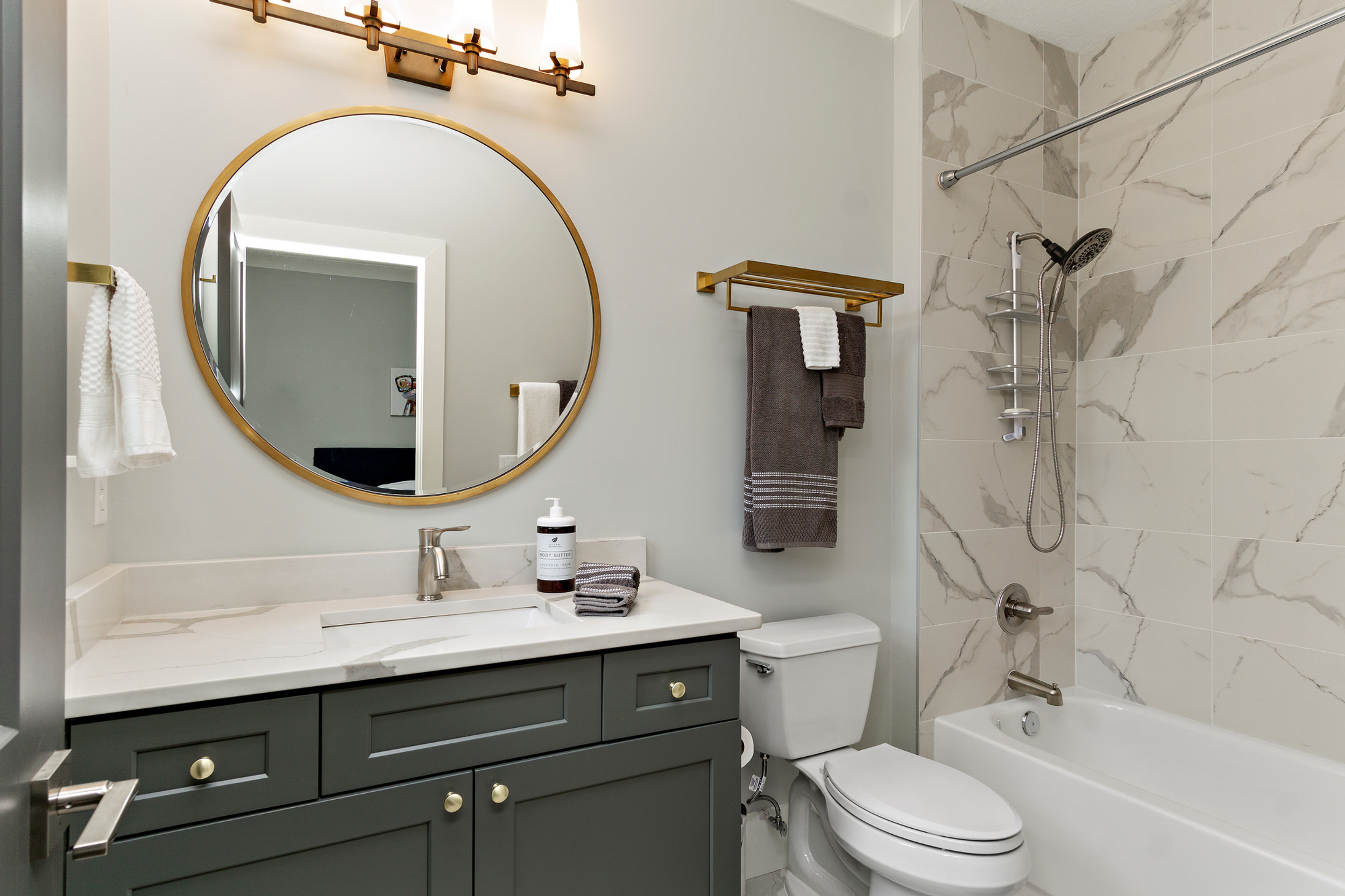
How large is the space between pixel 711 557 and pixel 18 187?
1.67 metres

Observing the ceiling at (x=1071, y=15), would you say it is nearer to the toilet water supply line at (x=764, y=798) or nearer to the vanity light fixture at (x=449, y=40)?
the vanity light fixture at (x=449, y=40)

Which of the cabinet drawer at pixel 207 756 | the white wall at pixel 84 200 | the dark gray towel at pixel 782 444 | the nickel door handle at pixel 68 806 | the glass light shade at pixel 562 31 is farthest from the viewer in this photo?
the dark gray towel at pixel 782 444

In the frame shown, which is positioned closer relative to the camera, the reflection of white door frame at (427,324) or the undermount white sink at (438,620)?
the undermount white sink at (438,620)

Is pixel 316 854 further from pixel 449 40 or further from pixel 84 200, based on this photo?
pixel 449 40

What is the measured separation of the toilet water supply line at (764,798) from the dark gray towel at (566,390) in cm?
102

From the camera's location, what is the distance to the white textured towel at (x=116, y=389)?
41.8 inches

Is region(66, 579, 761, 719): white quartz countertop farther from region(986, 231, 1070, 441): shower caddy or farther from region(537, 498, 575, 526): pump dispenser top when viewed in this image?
region(986, 231, 1070, 441): shower caddy

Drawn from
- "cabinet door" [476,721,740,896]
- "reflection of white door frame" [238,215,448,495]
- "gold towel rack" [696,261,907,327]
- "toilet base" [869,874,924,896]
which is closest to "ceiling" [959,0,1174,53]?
"gold towel rack" [696,261,907,327]

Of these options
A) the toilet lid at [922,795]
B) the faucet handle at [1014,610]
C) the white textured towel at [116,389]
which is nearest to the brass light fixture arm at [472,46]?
the white textured towel at [116,389]

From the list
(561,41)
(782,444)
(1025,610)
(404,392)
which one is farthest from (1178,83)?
(404,392)

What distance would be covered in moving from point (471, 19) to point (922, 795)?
76.1 inches

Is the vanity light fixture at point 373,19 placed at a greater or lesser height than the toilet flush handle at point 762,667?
greater

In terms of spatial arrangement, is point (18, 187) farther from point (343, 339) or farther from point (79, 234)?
point (343, 339)

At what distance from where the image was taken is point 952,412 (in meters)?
2.28
